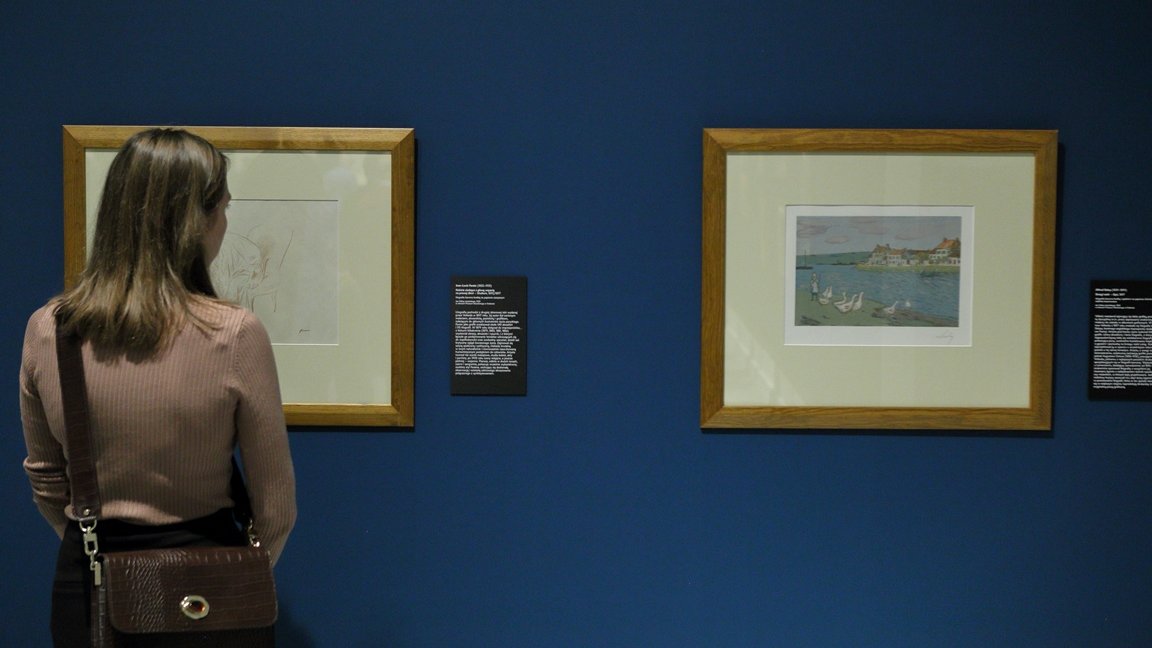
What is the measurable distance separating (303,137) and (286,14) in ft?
1.13

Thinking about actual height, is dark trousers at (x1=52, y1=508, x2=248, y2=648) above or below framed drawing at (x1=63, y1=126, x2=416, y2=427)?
below

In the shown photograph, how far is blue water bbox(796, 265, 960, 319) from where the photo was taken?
7.85 feet

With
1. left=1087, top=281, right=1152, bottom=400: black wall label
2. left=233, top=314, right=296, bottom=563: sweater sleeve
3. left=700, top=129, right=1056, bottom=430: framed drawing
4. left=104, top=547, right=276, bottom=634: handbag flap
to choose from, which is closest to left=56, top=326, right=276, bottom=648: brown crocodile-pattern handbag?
left=104, top=547, right=276, bottom=634: handbag flap

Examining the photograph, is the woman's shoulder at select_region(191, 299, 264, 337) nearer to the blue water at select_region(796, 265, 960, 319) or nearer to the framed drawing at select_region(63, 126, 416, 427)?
the framed drawing at select_region(63, 126, 416, 427)

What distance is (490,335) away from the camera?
2.41 meters

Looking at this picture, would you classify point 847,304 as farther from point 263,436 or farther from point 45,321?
point 45,321

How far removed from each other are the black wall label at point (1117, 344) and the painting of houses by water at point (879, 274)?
361mm

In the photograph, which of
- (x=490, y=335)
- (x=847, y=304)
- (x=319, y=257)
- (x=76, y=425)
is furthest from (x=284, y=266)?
(x=847, y=304)

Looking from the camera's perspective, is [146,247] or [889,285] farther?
[889,285]

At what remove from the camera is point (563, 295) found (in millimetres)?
2422

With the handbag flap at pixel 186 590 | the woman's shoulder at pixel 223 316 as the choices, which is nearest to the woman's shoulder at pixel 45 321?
the woman's shoulder at pixel 223 316

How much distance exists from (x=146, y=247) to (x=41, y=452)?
0.47 meters

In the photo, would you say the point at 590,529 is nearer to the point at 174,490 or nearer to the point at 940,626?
the point at 940,626

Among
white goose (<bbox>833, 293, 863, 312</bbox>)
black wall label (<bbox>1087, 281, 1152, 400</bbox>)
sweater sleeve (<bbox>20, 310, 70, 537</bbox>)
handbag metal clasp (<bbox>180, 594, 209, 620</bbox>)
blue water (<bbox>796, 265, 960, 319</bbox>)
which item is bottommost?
handbag metal clasp (<bbox>180, 594, 209, 620</bbox>)
